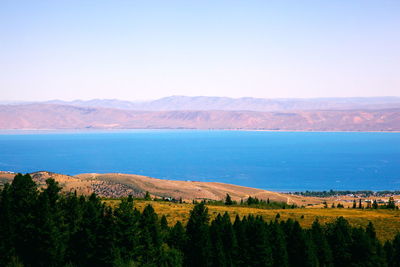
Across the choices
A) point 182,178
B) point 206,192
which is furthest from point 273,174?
point 206,192

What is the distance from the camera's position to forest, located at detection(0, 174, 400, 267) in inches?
1506

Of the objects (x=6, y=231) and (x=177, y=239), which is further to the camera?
(x=177, y=239)

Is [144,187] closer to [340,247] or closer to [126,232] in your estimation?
[340,247]

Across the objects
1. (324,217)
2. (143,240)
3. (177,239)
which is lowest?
(324,217)

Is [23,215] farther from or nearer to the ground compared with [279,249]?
farther from the ground

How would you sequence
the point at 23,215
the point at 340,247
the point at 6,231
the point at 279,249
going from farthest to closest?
the point at 340,247 → the point at 279,249 → the point at 23,215 → the point at 6,231

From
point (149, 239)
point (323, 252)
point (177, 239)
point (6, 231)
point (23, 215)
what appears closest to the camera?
point (6, 231)

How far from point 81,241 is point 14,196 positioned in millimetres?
8181

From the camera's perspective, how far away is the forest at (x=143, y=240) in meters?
38.2

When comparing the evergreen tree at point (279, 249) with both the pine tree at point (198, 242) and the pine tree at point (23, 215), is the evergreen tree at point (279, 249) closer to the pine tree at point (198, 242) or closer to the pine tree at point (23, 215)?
the pine tree at point (198, 242)

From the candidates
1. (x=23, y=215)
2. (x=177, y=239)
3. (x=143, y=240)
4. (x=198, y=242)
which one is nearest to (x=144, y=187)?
(x=177, y=239)

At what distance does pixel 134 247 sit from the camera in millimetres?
37969

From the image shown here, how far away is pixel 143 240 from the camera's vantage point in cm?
3956

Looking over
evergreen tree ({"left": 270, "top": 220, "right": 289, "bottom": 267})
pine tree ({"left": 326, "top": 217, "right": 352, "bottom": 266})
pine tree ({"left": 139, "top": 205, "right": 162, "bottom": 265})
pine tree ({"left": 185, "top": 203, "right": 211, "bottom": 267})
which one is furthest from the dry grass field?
evergreen tree ({"left": 270, "top": 220, "right": 289, "bottom": 267})
